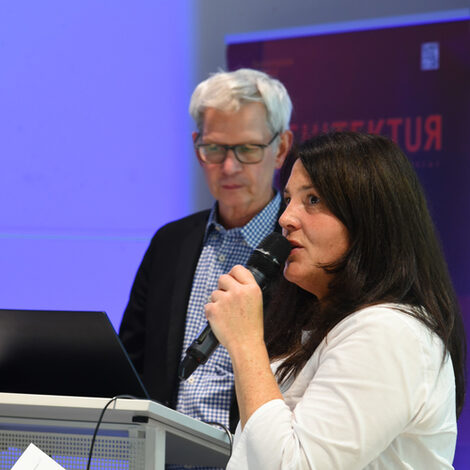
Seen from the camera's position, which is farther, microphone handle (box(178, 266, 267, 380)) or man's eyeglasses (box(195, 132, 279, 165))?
man's eyeglasses (box(195, 132, 279, 165))

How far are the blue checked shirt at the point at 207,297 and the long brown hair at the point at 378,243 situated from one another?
76cm

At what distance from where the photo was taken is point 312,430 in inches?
50.9

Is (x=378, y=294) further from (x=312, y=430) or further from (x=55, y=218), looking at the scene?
(x=55, y=218)

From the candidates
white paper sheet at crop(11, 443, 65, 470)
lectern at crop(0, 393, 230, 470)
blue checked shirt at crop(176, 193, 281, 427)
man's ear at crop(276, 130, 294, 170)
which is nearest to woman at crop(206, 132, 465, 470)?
lectern at crop(0, 393, 230, 470)

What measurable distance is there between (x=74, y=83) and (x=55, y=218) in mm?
648

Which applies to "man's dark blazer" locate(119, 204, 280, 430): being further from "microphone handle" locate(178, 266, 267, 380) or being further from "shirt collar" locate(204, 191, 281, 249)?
"microphone handle" locate(178, 266, 267, 380)

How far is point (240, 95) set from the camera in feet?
8.75

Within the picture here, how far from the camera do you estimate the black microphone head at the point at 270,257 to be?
5.10 feet

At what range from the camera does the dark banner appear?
2.93 meters

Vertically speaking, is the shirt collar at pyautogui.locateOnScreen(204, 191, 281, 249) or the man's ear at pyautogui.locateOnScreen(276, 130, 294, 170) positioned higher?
the man's ear at pyautogui.locateOnScreen(276, 130, 294, 170)

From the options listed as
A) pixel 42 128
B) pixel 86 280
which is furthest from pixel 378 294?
pixel 42 128

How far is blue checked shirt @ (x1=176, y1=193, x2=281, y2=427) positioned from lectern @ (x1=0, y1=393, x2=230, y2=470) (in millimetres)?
555

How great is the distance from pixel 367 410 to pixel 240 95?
159 centimetres

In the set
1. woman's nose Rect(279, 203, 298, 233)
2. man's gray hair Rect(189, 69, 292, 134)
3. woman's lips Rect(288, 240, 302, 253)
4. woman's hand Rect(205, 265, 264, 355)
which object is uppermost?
man's gray hair Rect(189, 69, 292, 134)
